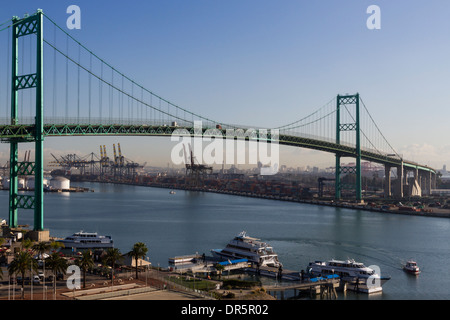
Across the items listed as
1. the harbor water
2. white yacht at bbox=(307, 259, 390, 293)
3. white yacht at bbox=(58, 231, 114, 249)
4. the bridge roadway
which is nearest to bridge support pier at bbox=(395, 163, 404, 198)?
the bridge roadway

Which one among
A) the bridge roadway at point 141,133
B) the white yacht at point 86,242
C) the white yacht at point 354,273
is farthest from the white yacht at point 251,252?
the bridge roadway at point 141,133

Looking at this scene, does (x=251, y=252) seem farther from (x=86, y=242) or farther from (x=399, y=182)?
(x=399, y=182)

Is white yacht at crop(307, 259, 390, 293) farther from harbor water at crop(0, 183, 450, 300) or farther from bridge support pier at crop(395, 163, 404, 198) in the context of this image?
bridge support pier at crop(395, 163, 404, 198)

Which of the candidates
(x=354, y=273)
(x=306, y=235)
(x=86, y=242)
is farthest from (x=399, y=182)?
(x=86, y=242)

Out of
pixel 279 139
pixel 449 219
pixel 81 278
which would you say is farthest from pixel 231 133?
pixel 81 278

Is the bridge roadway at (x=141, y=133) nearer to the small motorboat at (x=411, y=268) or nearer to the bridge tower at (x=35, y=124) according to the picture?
the bridge tower at (x=35, y=124)
